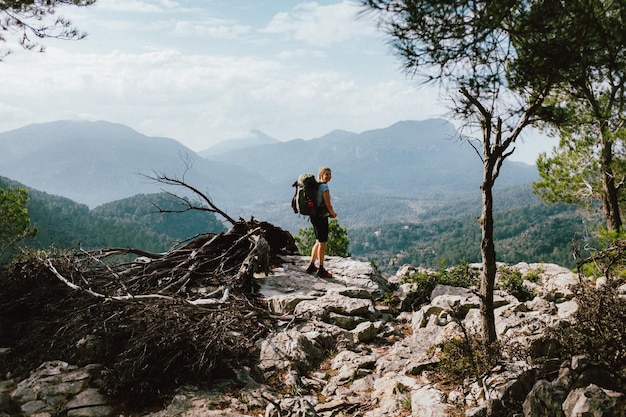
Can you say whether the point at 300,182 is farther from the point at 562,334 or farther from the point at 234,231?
the point at 562,334

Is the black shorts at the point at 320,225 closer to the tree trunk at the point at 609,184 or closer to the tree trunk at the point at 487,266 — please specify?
the tree trunk at the point at 487,266

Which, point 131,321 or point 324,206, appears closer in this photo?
point 131,321

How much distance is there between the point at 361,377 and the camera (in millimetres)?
5215

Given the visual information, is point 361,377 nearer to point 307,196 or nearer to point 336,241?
point 307,196

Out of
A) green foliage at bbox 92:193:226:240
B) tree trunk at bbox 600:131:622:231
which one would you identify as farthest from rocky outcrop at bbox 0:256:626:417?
green foliage at bbox 92:193:226:240

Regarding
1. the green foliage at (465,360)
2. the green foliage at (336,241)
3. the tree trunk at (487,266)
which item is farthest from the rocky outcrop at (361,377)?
the green foliage at (336,241)

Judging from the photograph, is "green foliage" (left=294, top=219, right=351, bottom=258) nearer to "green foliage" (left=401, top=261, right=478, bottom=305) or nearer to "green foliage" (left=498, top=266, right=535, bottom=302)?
"green foliage" (left=401, top=261, right=478, bottom=305)

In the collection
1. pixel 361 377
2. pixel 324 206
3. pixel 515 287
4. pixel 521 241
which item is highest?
pixel 324 206

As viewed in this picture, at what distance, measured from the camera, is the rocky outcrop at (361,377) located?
3621 millimetres

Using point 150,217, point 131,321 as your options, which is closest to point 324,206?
point 131,321

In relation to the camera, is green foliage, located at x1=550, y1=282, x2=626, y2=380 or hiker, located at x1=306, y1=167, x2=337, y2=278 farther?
hiker, located at x1=306, y1=167, x2=337, y2=278

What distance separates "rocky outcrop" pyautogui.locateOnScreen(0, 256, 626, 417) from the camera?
11.9 feet

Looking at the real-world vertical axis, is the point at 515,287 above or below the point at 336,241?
below

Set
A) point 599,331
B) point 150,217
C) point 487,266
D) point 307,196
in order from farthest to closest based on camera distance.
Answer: point 150,217 → point 307,196 → point 487,266 → point 599,331
